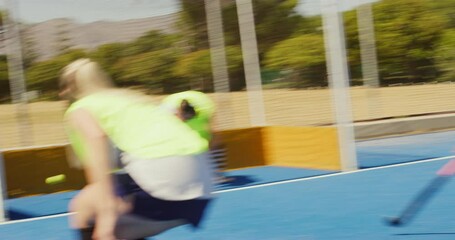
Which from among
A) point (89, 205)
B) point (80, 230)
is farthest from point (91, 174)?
point (80, 230)

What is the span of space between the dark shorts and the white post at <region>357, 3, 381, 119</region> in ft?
50.6

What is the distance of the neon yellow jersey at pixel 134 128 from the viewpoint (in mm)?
3156

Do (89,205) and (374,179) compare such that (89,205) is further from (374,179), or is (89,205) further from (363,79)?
(363,79)

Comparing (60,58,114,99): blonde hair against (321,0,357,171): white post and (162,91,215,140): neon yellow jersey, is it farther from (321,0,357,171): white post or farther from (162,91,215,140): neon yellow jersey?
(321,0,357,171): white post

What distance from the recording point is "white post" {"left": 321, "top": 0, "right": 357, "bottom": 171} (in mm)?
10891

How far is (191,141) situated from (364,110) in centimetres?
1623

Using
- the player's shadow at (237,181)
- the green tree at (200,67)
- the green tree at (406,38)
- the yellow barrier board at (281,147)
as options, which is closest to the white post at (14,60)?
the player's shadow at (237,181)

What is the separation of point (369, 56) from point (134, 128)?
15.9 metres

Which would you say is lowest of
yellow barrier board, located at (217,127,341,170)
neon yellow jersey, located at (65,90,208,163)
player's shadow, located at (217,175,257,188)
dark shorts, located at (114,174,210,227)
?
player's shadow, located at (217,175,257,188)

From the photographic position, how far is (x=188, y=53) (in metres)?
13.1

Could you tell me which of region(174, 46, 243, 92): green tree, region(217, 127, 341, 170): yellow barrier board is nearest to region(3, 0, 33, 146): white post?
region(174, 46, 243, 92): green tree

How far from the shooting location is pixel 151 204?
3193mm

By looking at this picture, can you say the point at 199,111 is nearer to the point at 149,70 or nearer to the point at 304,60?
the point at 149,70

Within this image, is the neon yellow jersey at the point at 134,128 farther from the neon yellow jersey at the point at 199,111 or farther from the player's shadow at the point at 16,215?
the neon yellow jersey at the point at 199,111
